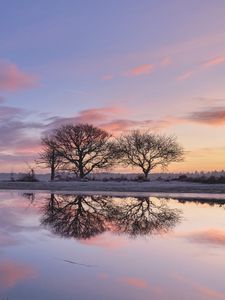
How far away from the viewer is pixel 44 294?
312 inches

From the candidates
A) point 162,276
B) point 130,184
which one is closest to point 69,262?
point 162,276

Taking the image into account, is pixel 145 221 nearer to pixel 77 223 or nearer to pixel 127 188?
pixel 77 223

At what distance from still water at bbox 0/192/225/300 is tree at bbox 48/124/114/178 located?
50005 mm

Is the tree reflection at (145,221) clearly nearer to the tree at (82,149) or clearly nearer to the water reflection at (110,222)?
the water reflection at (110,222)

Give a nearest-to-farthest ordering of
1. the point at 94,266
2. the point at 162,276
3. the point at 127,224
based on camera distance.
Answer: the point at 162,276 → the point at 94,266 → the point at 127,224

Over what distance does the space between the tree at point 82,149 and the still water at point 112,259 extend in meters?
50.0

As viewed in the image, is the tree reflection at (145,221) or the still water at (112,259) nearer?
the still water at (112,259)

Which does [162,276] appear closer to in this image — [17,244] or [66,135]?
[17,244]

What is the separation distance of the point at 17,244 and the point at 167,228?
639cm

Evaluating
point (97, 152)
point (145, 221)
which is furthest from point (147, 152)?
point (145, 221)

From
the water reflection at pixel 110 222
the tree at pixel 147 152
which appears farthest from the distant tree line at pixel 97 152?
the water reflection at pixel 110 222

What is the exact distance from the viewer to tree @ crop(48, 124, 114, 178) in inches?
2778

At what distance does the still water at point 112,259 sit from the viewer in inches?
326

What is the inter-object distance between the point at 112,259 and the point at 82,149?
5918 centimetres
